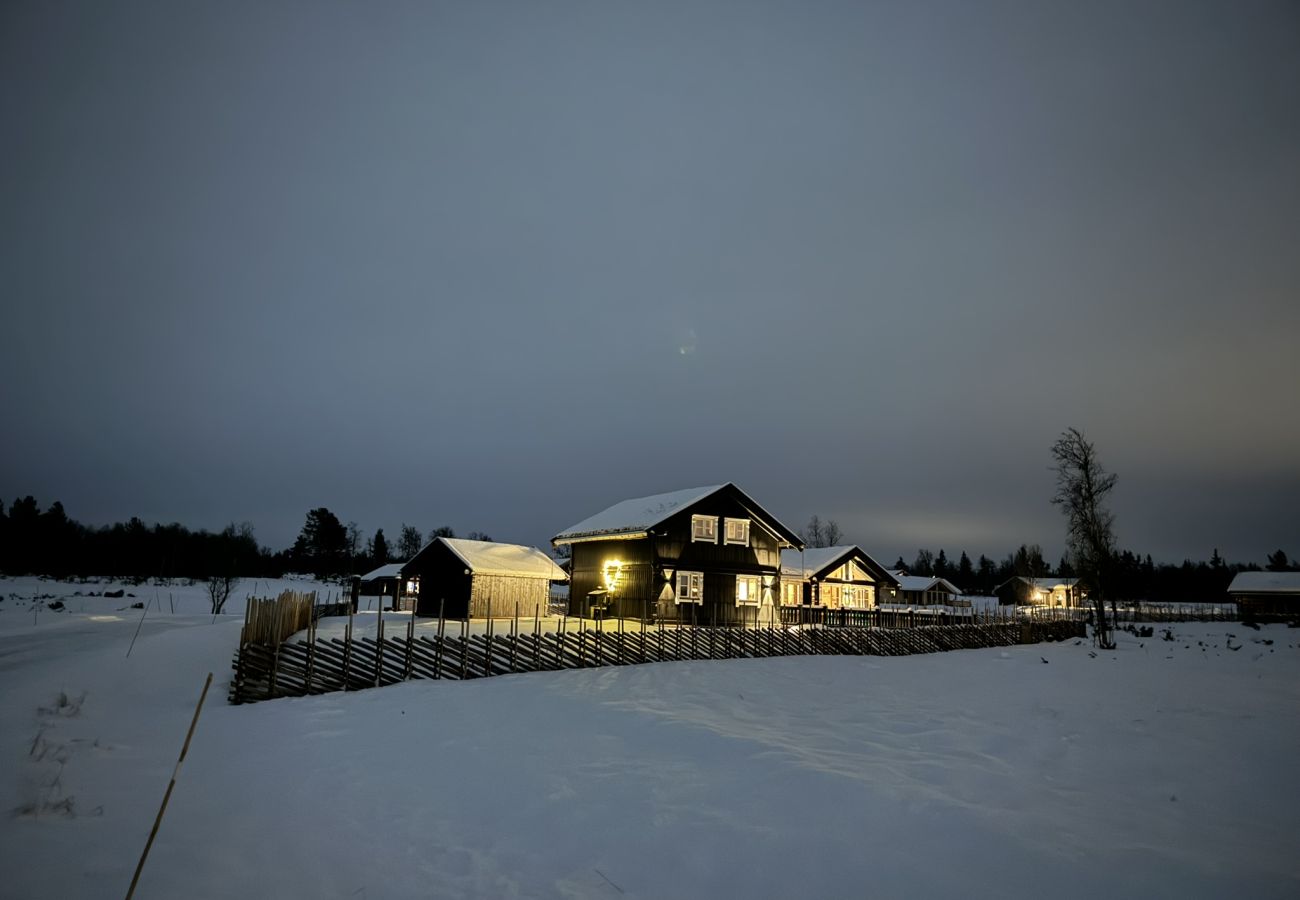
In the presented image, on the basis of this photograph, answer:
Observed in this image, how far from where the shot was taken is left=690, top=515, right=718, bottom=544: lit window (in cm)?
3441

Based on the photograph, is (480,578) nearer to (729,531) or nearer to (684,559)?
(684,559)

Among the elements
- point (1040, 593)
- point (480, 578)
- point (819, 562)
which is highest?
point (819, 562)

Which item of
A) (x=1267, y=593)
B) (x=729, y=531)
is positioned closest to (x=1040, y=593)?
(x=1267, y=593)

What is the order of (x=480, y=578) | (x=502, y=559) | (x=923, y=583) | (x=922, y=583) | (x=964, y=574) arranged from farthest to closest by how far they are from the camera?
(x=964, y=574) → (x=922, y=583) → (x=923, y=583) → (x=502, y=559) → (x=480, y=578)

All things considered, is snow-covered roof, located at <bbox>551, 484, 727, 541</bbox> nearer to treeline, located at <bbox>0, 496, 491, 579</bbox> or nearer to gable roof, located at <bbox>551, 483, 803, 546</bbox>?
gable roof, located at <bbox>551, 483, 803, 546</bbox>

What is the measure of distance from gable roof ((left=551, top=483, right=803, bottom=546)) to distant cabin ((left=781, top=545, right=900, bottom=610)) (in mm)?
12481

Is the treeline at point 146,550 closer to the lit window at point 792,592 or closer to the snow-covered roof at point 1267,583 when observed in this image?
the lit window at point 792,592

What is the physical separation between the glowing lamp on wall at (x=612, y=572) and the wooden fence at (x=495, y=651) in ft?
7.71

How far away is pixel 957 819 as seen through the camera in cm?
860

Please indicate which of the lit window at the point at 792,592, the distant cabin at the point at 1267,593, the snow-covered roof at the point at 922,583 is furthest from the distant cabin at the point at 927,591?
the lit window at the point at 792,592

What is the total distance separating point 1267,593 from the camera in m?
65.2

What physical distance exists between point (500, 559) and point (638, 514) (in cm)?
756

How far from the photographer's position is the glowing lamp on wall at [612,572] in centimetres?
3516

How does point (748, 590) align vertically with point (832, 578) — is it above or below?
below
